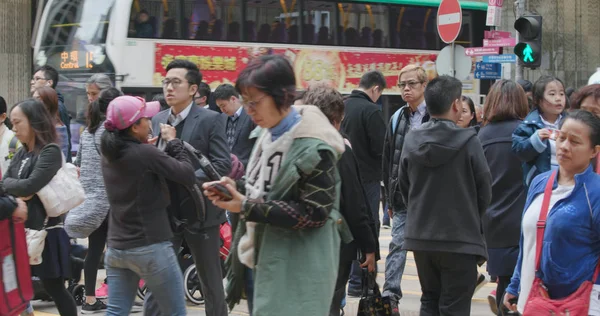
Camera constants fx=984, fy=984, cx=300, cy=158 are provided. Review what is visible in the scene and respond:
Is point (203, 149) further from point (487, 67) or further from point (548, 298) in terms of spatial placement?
point (487, 67)

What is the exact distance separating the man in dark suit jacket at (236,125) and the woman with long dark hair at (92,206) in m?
1.31

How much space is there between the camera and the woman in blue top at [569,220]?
4.32 m

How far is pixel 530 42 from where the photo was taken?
12703 millimetres

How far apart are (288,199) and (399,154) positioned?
3.84 m

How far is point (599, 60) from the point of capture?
3177cm

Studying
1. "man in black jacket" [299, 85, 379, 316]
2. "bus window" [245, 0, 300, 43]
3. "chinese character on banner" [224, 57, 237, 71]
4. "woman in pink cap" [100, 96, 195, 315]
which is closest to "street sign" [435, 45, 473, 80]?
"chinese character on banner" [224, 57, 237, 71]

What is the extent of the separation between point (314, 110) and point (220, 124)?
224 cm

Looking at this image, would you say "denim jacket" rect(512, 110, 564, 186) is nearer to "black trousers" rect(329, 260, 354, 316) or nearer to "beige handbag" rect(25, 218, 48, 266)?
"black trousers" rect(329, 260, 354, 316)

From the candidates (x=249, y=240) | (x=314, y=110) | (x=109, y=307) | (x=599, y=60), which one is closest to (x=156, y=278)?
(x=109, y=307)

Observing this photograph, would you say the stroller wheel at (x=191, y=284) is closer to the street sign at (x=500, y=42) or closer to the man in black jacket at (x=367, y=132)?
the man in black jacket at (x=367, y=132)

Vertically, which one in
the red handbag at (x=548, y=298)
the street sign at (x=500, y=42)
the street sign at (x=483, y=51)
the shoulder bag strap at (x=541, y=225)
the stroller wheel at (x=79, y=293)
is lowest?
the stroller wheel at (x=79, y=293)

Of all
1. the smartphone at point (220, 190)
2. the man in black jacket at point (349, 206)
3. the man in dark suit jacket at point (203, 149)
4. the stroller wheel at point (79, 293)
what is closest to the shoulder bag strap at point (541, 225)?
the smartphone at point (220, 190)

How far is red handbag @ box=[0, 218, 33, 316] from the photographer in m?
5.08

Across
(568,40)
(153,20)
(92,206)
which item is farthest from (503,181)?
(568,40)
